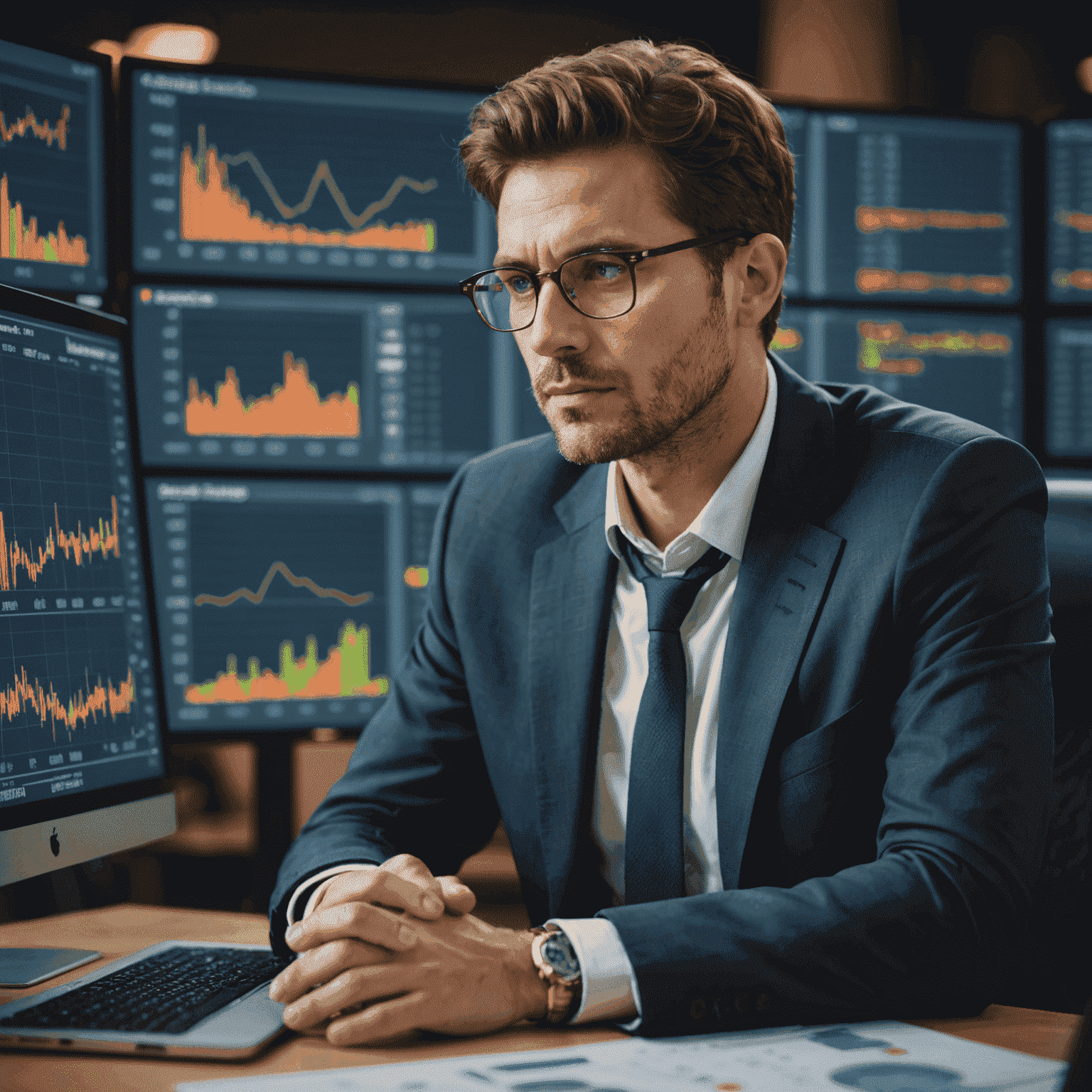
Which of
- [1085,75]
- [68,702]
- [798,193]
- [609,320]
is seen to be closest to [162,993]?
[68,702]

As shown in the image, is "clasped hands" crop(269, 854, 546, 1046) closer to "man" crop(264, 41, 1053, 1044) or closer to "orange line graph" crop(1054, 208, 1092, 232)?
"man" crop(264, 41, 1053, 1044)

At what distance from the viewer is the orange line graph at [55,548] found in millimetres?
978

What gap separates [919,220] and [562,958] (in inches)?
71.1

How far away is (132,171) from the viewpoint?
69.4 inches

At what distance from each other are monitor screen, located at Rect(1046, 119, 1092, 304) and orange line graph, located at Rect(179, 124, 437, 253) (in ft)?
4.10

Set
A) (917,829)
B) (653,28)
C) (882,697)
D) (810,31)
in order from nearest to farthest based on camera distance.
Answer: (917,829) < (882,697) < (810,31) < (653,28)

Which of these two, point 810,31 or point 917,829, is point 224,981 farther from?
point 810,31

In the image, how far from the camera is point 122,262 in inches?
69.8

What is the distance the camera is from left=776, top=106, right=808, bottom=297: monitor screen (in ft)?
6.82

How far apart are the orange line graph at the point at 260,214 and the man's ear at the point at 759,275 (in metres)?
0.77

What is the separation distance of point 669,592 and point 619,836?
0.28 metres

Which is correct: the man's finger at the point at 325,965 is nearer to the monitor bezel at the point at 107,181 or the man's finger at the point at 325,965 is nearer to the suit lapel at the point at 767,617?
the suit lapel at the point at 767,617

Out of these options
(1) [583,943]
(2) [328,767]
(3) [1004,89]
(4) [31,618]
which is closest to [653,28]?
(3) [1004,89]

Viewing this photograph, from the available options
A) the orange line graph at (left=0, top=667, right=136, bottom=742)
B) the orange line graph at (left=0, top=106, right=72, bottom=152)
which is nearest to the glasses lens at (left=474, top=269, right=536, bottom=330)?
the orange line graph at (left=0, top=667, right=136, bottom=742)
